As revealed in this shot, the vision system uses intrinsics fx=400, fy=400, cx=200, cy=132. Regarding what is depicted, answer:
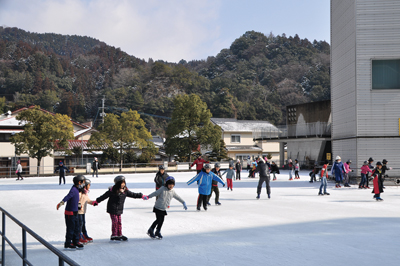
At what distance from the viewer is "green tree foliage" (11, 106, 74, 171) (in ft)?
129

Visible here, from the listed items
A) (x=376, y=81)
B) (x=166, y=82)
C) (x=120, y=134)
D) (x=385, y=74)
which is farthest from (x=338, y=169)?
(x=166, y=82)

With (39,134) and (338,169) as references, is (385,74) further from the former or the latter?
(39,134)

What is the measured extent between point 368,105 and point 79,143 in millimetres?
38087

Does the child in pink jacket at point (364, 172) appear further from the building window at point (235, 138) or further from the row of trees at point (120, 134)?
the building window at point (235, 138)

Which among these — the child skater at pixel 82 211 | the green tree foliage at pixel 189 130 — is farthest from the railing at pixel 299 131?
the child skater at pixel 82 211

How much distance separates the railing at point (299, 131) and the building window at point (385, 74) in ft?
70.5

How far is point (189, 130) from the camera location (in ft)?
161

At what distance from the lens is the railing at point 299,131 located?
4381cm

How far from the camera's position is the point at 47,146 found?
40594 millimetres

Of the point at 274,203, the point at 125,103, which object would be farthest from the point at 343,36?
the point at 125,103

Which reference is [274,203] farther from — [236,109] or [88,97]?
[88,97]

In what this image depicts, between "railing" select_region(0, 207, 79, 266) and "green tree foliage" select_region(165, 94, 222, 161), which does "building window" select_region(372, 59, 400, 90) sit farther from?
"green tree foliage" select_region(165, 94, 222, 161)

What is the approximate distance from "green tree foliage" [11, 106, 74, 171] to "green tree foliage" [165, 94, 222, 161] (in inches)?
495

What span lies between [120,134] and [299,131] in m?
20.7
